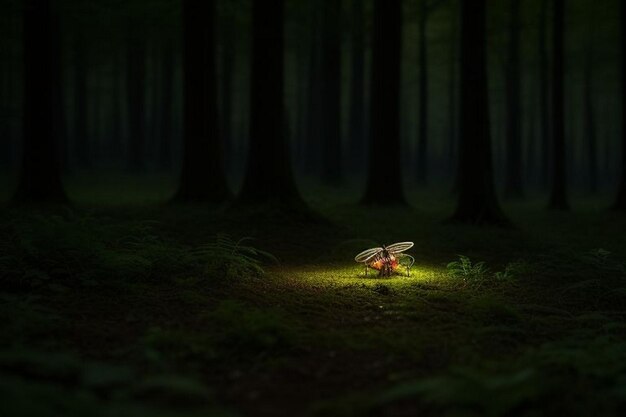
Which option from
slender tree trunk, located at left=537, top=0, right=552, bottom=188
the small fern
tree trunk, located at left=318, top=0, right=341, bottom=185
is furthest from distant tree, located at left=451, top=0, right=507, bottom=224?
slender tree trunk, located at left=537, top=0, right=552, bottom=188

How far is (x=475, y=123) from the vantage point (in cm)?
1487

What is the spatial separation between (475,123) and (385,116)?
4.43 m

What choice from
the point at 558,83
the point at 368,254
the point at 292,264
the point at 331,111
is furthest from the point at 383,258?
the point at 331,111

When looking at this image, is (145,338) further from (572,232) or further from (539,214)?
(539,214)

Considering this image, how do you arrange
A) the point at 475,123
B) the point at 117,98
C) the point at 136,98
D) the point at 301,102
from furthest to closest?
the point at 301,102, the point at 117,98, the point at 136,98, the point at 475,123

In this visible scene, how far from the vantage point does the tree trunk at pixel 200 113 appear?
16.4 m

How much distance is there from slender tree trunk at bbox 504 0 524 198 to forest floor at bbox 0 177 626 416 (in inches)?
695

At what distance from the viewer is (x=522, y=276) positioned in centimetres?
949

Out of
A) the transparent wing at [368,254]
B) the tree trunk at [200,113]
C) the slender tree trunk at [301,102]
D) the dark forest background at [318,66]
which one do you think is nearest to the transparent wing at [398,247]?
the transparent wing at [368,254]

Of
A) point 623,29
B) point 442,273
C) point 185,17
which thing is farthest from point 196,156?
point 623,29

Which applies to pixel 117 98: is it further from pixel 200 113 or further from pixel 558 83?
pixel 558 83

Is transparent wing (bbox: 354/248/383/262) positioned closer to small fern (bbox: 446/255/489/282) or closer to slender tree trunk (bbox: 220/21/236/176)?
small fern (bbox: 446/255/489/282)

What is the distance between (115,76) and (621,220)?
36.0m

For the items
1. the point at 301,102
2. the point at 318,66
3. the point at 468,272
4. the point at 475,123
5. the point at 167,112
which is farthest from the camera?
the point at 301,102
